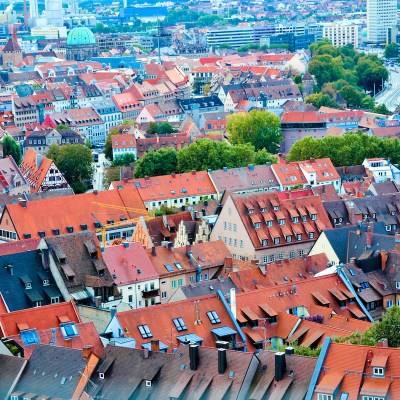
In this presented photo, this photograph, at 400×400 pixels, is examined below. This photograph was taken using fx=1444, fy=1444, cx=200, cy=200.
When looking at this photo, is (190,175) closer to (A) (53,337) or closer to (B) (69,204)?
(B) (69,204)

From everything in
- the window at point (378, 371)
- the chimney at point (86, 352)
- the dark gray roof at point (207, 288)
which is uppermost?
the window at point (378, 371)

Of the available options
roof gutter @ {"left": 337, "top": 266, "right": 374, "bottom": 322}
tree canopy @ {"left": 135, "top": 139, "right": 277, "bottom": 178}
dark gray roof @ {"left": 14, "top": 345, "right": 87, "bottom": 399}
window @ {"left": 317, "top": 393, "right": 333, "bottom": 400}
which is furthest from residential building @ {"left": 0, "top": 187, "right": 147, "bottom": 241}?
window @ {"left": 317, "top": 393, "right": 333, "bottom": 400}

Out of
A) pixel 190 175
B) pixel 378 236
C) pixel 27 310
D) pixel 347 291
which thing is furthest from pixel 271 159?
pixel 27 310

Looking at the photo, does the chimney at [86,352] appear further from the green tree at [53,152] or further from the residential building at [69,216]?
the green tree at [53,152]

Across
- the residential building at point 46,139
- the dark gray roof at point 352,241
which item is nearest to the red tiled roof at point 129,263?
the dark gray roof at point 352,241

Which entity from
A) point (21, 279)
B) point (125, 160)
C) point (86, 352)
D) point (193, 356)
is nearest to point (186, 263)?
point (21, 279)

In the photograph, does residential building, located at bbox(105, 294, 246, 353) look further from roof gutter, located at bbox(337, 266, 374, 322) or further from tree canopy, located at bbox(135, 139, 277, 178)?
tree canopy, located at bbox(135, 139, 277, 178)
